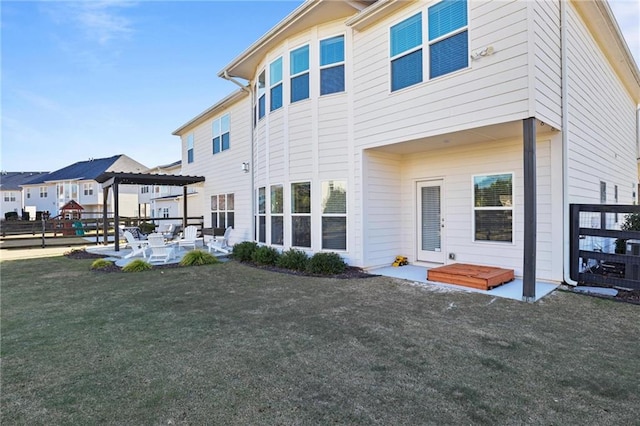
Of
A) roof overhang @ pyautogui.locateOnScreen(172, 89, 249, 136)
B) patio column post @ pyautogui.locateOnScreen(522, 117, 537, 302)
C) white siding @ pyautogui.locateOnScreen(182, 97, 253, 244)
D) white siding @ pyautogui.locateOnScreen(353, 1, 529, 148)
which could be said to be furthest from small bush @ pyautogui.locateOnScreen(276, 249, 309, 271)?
roof overhang @ pyautogui.locateOnScreen(172, 89, 249, 136)

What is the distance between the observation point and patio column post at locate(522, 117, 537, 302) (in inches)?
207

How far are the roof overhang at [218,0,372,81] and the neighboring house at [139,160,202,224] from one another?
30.8ft

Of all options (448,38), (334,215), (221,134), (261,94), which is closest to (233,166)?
(221,134)

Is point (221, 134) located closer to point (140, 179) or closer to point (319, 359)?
point (140, 179)

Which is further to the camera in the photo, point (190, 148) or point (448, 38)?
point (190, 148)

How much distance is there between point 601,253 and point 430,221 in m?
3.41

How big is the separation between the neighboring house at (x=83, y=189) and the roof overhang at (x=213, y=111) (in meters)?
22.7

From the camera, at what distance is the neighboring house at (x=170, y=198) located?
18.3 metres

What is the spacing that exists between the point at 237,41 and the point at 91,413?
13286 millimetres

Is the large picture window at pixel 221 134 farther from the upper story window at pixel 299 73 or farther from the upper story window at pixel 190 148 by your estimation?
the upper story window at pixel 299 73

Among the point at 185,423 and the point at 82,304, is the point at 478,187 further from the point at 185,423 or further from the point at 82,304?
the point at 82,304

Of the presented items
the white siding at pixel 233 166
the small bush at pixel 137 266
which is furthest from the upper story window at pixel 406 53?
the small bush at pixel 137 266

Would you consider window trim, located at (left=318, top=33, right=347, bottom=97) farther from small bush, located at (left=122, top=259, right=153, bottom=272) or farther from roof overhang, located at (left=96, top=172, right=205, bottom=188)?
roof overhang, located at (left=96, top=172, right=205, bottom=188)

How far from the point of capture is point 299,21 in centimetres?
828
